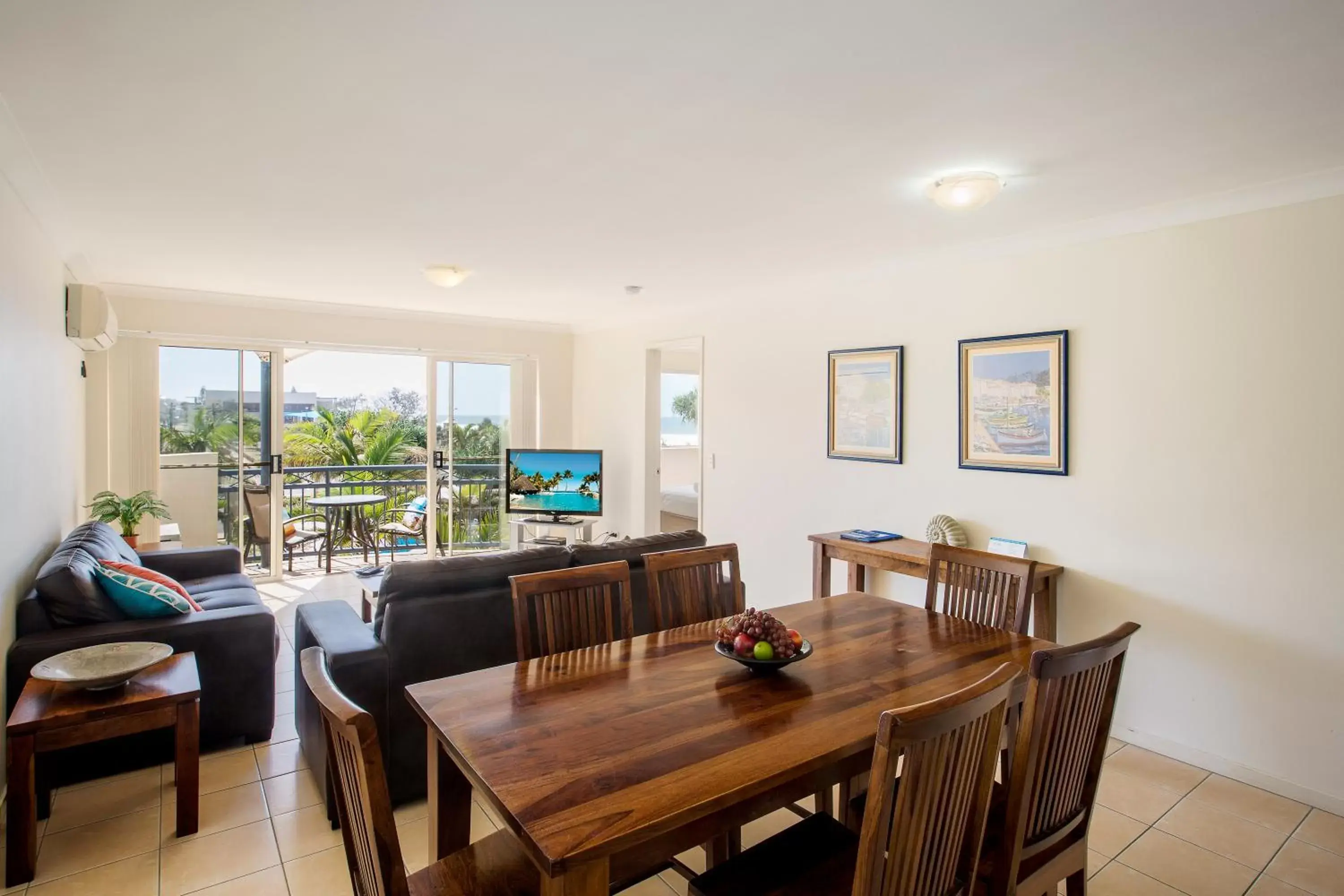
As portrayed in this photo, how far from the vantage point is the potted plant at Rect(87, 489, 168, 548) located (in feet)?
14.9

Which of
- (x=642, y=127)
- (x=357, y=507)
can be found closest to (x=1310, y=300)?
(x=642, y=127)

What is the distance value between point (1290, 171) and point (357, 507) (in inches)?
295

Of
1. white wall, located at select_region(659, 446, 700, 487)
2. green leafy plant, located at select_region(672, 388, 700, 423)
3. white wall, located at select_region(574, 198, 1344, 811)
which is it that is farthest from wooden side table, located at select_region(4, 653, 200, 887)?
green leafy plant, located at select_region(672, 388, 700, 423)

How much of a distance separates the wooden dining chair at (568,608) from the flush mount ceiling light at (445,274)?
2.63m

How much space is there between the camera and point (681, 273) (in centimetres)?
458

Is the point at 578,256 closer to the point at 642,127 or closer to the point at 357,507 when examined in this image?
the point at 642,127

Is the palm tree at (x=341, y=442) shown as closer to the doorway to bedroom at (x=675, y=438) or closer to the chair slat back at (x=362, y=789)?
the doorway to bedroom at (x=675, y=438)

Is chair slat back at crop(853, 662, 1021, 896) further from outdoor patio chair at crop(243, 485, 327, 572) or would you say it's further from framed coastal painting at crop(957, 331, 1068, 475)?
outdoor patio chair at crop(243, 485, 327, 572)

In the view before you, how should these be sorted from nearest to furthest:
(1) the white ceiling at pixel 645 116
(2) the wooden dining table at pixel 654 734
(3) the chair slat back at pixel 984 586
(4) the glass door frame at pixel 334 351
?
(2) the wooden dining table at pixel 654 734
(1) the white ceiling at pixel 645 116
(3) the chair slat back at pixel 984 586
(4) the glass door frame at pixel 334 351

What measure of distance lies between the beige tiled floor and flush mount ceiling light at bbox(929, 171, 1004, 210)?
2.33m

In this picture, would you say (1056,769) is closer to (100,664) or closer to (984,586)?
(984,586)

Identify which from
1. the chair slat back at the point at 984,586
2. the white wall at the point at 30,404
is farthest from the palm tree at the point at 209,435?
the chair slat back at the point at 984,586

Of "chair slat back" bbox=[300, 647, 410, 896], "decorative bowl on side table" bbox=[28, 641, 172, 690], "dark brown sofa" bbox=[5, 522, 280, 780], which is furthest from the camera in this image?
"dark brown sofa" bbox=[5, 522, 280, 780]

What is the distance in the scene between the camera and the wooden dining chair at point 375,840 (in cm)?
111
